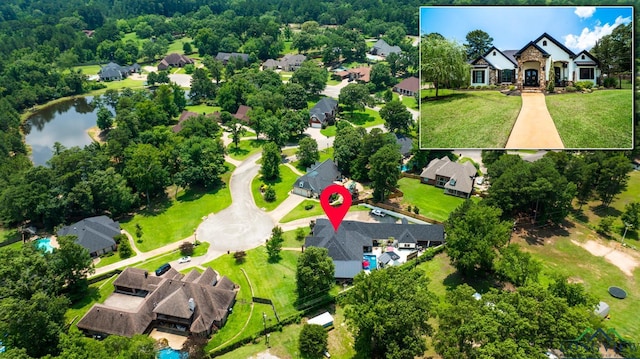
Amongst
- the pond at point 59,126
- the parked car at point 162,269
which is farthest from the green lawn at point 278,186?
the pond at point 59,126

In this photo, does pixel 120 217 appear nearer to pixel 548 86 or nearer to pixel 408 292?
pixel 408 292

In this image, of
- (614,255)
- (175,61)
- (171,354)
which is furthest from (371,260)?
(175,61)

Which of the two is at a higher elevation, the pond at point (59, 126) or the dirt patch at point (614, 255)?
the pond at point (59, 126)

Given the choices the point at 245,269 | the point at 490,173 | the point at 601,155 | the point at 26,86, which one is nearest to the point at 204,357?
the point at 245,269

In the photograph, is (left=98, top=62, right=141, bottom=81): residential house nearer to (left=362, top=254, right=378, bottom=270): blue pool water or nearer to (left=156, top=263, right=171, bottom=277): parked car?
(left=156, top=263, right=171, bottom=277): parked car

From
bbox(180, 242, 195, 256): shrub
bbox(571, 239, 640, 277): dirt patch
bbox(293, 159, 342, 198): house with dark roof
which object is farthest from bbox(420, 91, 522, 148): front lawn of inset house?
bbox(180, 242, 195, 256): shrub

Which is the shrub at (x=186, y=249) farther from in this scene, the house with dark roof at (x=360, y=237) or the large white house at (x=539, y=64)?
the large white house at (x=539, y=64)
